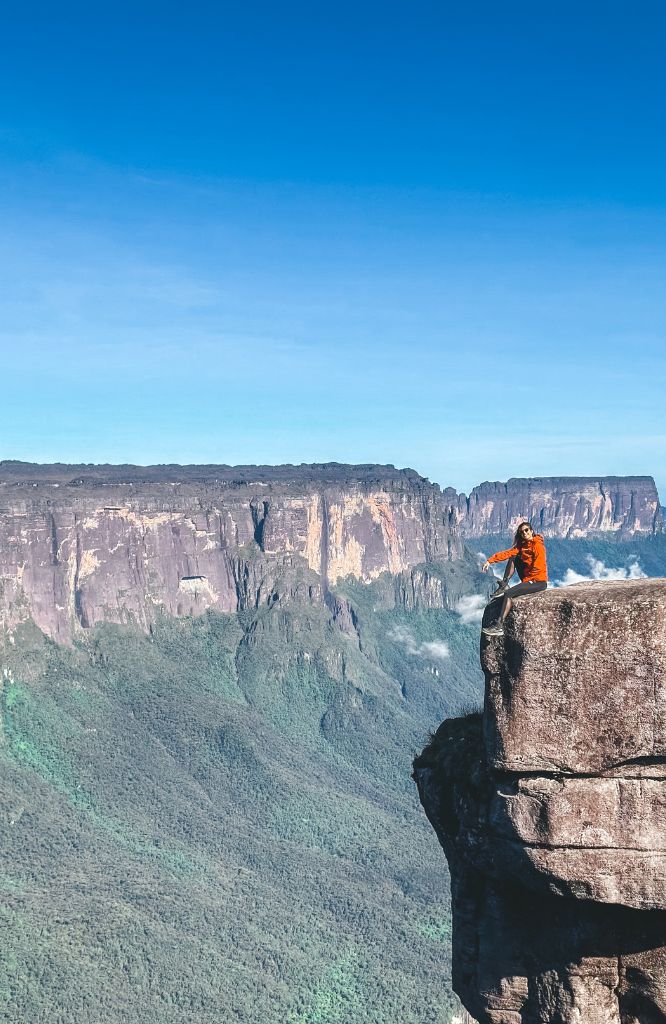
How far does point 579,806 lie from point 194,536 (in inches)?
5232

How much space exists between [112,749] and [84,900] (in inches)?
1561

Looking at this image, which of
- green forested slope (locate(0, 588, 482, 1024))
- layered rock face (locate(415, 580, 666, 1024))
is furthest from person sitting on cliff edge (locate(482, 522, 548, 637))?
green forested slope (locate(0, 588, 482, 1024))

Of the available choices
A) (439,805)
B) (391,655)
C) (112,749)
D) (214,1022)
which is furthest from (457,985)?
(391,655)

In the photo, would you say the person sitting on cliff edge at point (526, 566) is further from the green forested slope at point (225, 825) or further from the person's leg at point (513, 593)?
the green forested slope at point (225, 825)

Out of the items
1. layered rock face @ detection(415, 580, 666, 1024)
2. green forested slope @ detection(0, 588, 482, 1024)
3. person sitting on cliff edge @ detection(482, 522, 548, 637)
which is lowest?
green forested slope @ detection(0, 588, 482, 1024)

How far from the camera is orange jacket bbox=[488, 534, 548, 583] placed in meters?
16.8

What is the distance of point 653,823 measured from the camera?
14695mm

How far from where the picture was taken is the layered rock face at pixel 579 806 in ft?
48.6

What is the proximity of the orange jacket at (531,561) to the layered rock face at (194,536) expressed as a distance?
4505 inches

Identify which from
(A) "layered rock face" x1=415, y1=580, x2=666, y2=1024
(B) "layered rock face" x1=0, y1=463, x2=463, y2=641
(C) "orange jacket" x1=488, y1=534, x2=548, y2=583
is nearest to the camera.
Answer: (A) "layered rock face" x1=415, y1=580, x2=666, y2=1024

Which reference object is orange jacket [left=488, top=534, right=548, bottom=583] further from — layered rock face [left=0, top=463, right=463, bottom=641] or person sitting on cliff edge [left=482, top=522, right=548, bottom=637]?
layered rock face [left=0, top=463, right=463, bottom=641]

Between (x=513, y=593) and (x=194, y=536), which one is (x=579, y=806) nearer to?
(x=513, y=593)

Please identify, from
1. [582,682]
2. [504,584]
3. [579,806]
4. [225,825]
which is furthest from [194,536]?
[579,806]

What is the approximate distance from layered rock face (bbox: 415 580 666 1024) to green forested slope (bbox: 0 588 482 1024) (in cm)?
6070
